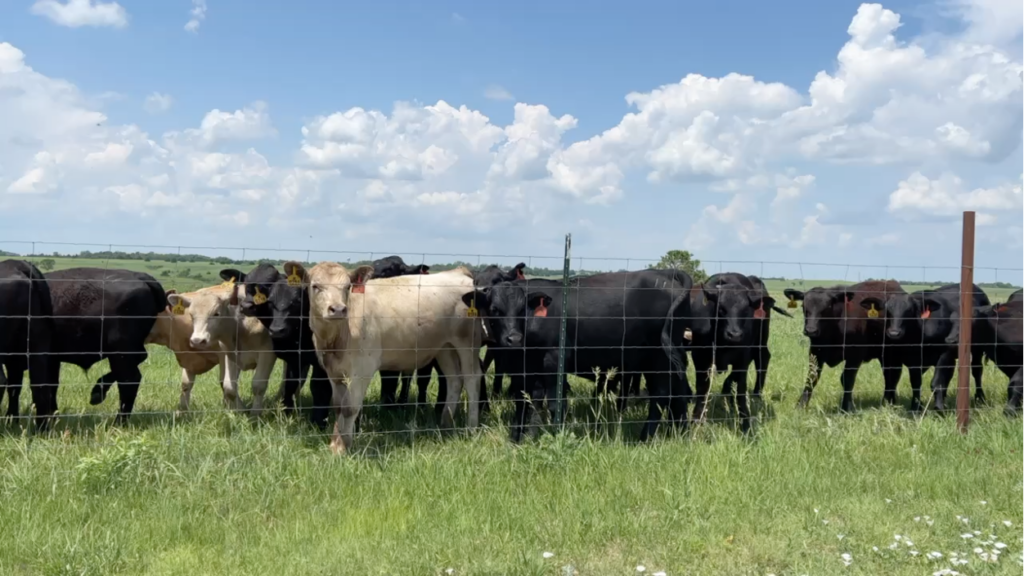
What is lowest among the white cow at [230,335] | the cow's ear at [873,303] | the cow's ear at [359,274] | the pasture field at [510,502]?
the pasture field at [510,502]

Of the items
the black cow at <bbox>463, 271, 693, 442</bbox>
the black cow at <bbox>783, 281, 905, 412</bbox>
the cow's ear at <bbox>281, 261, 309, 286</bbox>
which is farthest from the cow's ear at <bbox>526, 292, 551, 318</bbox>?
the black cow at <bbox>783, 281, 905, 412</bbox>

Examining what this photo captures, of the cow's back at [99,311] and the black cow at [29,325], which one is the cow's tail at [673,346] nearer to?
the cow's back at [99,311]

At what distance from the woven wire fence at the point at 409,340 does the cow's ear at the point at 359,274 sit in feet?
0.07

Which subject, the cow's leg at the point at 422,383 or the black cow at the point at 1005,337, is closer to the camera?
the black cow at the point at 1005,337

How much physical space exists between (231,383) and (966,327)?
8.00 meters

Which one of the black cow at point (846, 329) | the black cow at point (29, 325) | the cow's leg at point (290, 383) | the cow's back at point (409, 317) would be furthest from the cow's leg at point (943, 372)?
the black cow at point (29, 325)

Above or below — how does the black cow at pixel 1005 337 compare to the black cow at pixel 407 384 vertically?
above

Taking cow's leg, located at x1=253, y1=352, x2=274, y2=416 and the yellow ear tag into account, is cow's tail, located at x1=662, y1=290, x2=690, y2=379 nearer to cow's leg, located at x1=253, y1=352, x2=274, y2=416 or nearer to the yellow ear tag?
the yellow ear tag

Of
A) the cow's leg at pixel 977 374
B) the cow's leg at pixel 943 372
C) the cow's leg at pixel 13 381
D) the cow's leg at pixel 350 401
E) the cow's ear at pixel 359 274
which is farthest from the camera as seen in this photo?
the cow's leg at pixel 977 374

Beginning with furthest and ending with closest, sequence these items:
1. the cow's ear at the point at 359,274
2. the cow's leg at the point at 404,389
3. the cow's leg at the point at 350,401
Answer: the cow's leg at the point at 404,389 → the cow's ear at the point at 359,274 → the cow's leg at the point at 350,401

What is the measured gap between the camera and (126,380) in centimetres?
871

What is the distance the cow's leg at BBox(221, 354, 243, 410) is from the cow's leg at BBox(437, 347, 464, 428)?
2.35 m

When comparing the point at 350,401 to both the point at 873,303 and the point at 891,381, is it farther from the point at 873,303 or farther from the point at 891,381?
the point at 891,381

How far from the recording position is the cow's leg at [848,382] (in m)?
10.3
